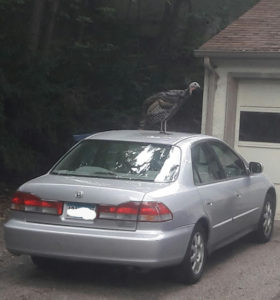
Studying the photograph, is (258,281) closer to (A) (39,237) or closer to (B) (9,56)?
(A) (39,237)

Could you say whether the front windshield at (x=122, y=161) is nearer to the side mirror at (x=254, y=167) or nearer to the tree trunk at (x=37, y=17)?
the side mirror at (x=254, y=167)

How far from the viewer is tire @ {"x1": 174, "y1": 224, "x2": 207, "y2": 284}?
23.7 ft

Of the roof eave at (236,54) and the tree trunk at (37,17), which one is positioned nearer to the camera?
the roof eave at (236,54)

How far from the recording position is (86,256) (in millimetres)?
6820

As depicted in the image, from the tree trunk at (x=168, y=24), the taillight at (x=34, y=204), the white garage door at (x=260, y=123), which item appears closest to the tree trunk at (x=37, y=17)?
the white garage door at (x=260, y=123)

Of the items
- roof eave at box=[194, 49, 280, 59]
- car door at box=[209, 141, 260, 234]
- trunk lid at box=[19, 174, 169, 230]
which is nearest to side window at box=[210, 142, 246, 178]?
car door at box=[209, 141, 260, 234]

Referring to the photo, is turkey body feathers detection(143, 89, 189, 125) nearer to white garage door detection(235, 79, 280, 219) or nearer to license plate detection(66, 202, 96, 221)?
white garage door detection(235, 79, 280, 219)

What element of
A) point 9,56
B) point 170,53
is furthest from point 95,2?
point 9,56

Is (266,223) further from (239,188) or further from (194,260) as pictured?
(194,260)

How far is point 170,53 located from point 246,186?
10.2 m

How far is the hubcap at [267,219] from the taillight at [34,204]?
11.7ft

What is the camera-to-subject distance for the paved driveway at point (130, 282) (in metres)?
7.00

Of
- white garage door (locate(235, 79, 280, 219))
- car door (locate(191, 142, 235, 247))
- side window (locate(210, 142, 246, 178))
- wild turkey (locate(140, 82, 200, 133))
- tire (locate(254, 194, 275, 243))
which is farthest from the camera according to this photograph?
white garage door (locate(235, 79, 280, 219))

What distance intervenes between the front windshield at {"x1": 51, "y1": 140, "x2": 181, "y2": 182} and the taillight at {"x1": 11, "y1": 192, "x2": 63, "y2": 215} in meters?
0.60
